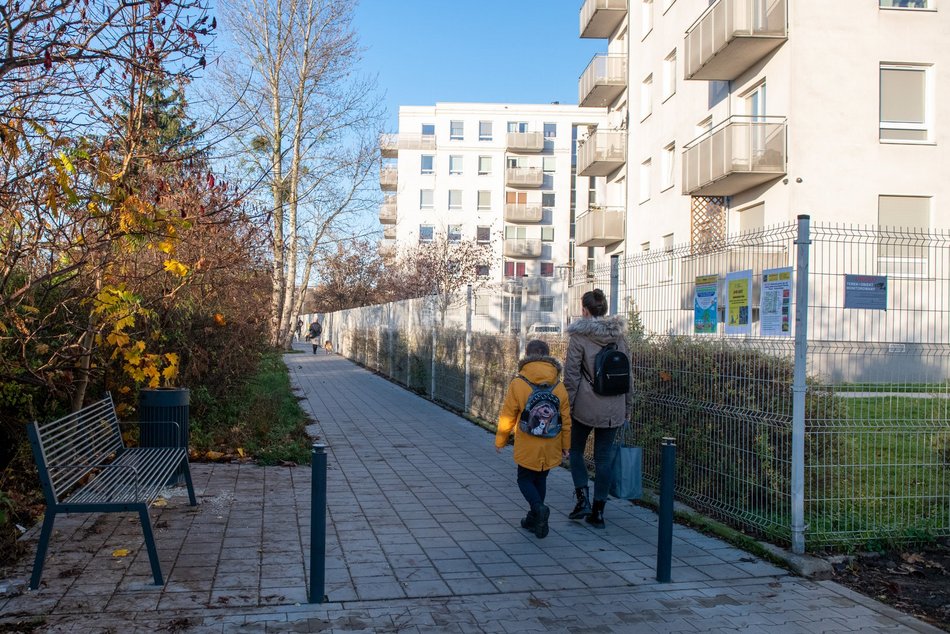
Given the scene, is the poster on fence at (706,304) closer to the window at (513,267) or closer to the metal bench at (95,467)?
the metal bench at (95,467)

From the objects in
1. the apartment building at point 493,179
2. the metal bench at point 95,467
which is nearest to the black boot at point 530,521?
the metal bench at point 95,467

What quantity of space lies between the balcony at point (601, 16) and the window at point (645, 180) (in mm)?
6382

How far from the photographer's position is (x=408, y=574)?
557 centimetres

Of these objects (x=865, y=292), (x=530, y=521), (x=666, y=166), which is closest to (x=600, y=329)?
(x=530, y=521)

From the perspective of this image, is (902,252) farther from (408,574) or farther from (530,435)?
(408,574)

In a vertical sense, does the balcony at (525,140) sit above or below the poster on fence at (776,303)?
above

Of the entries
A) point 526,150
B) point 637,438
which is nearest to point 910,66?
point 637,438

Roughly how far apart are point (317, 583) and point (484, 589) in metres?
1.07

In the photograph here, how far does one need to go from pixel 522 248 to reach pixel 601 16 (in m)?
34.8

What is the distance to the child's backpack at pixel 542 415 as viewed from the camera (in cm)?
638

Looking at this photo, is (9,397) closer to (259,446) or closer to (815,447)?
(259,446)

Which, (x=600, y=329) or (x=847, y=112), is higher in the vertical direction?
(x=847, y=112)

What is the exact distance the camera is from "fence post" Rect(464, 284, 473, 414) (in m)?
14.5

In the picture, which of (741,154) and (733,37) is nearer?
(733,37)
